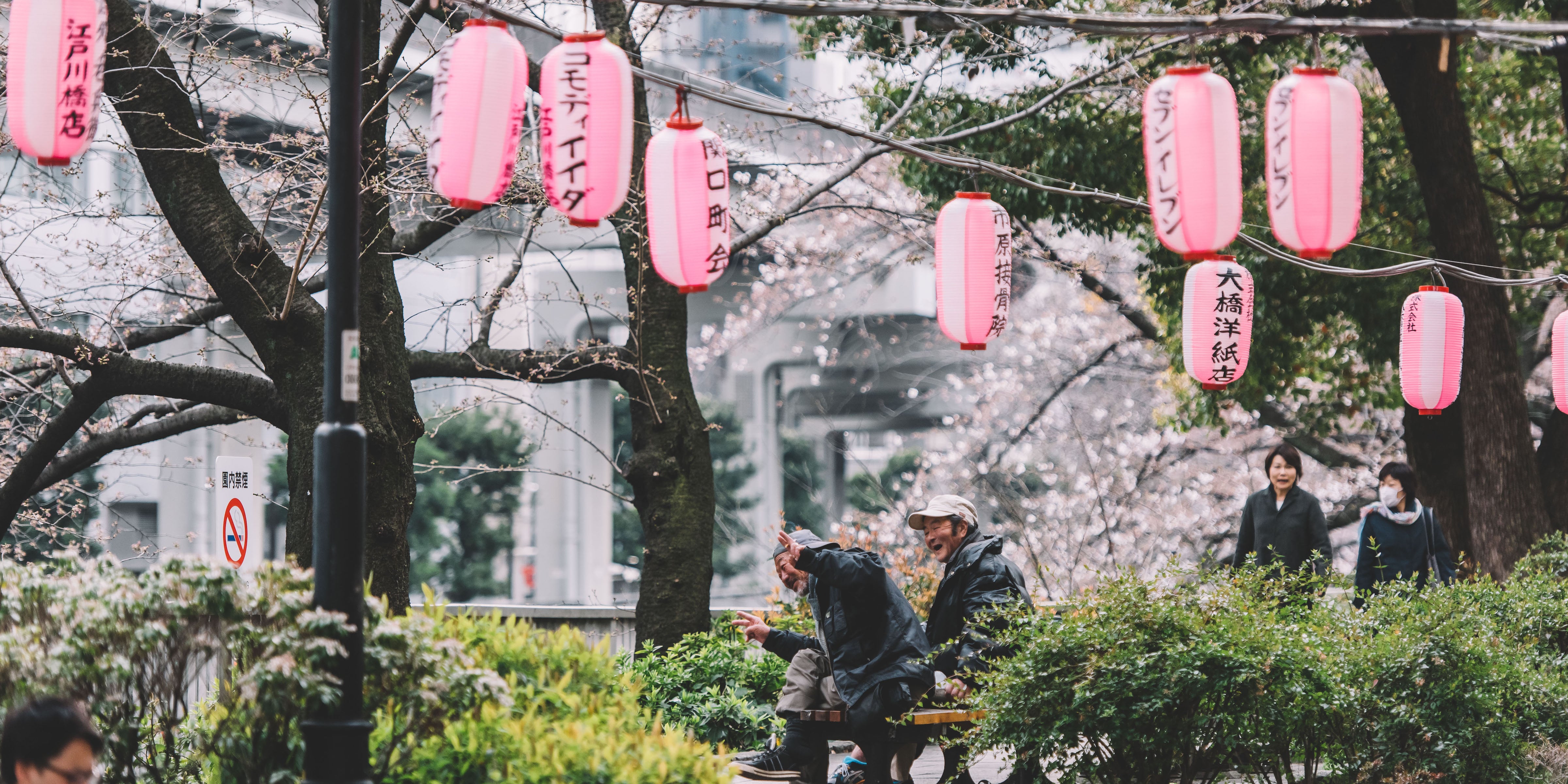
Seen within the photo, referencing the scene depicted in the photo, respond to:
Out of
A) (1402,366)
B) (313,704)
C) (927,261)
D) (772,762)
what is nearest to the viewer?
(313,704)

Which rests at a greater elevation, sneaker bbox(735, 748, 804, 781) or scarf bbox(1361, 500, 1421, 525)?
scarf bbox(1361, 500, 1421, 525)

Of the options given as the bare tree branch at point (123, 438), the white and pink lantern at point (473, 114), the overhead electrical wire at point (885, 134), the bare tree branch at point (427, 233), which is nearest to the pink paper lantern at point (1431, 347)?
the overhead electrical wire at point (885, 134)

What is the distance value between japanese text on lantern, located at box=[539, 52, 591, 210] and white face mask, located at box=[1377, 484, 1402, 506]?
6918 millimetres

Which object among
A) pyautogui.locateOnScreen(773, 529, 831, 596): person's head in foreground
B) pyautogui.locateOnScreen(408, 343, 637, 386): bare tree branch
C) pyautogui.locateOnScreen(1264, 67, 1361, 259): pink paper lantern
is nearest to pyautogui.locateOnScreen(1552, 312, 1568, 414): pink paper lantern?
pyautogui.locateOnScreen(1264, 67, 1361, 259): pink paper lantern

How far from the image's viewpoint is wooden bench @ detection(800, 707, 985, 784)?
614 cm

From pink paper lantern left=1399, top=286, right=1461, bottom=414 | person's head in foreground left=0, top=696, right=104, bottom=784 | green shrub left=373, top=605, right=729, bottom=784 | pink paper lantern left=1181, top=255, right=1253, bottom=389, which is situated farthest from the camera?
pink paper lantern left=1399, top=286, right=1461, bottom=414

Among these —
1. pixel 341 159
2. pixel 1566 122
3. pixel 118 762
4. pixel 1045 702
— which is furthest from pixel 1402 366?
pixel 118 762

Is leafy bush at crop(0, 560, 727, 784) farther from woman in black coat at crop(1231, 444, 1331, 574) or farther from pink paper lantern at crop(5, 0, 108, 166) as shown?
woman in black coat at crop(1231, 444, 1331, 574)

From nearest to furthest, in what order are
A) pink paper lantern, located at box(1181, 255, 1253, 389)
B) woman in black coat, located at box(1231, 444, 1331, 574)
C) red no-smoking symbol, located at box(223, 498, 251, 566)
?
red no-smoking symbol, located at box(223, 498, 251, 566), pink paper lantern, located at box(1181, 255, 1253, 389), woman in black coat, located at box(1231, 444, 1331, 574)

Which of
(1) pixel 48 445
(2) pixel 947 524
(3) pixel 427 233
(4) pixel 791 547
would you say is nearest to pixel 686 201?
(4) pixel 791 547

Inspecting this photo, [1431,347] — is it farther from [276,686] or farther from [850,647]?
[276,686]

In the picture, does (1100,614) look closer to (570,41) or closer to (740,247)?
(570,41)

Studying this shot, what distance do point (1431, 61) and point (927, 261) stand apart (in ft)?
16.8

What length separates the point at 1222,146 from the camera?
18.7 feet
